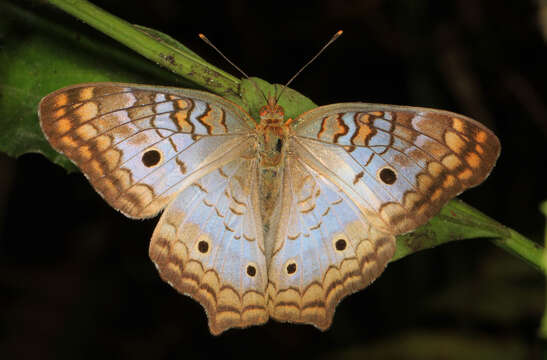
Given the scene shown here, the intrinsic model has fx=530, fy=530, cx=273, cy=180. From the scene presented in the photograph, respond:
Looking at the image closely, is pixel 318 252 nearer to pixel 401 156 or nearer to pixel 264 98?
pixel 401 156

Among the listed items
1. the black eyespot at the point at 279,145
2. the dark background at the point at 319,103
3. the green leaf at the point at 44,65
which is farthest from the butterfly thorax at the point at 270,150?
the dark background at the point at 319,103

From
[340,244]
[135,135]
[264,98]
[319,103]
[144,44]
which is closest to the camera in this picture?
[144,44]

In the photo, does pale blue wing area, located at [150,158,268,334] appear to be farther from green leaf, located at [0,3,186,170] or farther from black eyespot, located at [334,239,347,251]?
green leaf, located at [0,3,186,170]

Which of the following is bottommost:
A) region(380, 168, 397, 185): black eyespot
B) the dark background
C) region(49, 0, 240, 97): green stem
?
the dark background

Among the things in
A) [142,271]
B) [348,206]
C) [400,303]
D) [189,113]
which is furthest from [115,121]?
[400,303]

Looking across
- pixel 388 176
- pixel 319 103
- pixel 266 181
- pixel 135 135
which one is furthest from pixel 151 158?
pixel 319 103

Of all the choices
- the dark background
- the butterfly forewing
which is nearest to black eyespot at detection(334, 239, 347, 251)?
the butterfly forewing
